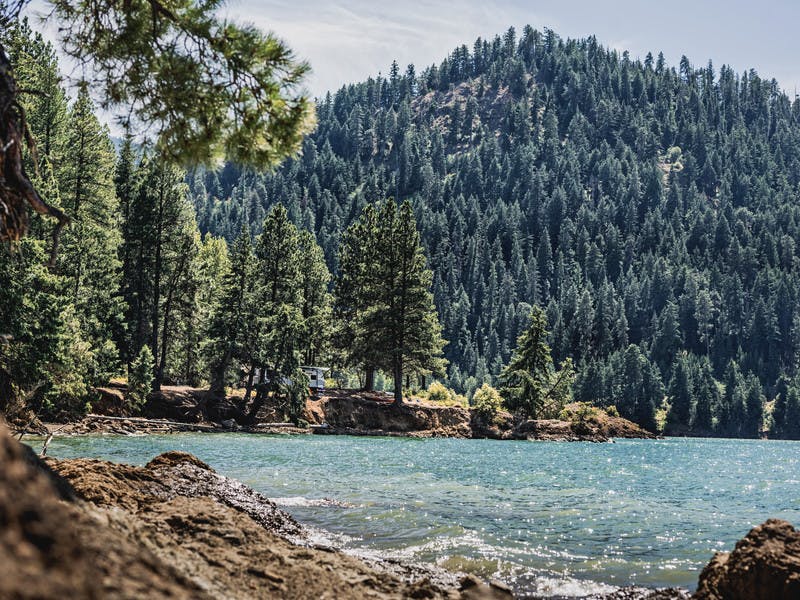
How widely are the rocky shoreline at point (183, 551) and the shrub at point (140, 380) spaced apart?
25.2 m

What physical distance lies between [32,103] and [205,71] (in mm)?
29612

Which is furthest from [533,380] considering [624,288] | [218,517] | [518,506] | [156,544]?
[624,288]

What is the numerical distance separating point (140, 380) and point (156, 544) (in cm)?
3161

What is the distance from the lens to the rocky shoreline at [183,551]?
209 cm

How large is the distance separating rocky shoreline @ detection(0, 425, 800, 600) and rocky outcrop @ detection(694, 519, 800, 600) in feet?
0.03

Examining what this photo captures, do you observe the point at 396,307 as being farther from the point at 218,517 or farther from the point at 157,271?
the point at 218,517

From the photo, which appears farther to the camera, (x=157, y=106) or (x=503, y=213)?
(x=503, y=213)

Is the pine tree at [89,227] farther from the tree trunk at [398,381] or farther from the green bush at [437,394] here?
the green bush at [437,394]

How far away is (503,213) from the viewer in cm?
18838

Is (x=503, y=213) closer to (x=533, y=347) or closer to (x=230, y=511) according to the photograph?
(x=533, y=347)

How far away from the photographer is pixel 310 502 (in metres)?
13.5

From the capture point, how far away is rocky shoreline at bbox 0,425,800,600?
2.09 meters

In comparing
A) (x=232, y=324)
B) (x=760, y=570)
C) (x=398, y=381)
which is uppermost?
(x=232, y=324)

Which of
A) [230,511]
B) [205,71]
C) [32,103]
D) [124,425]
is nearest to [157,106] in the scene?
[205,71]
